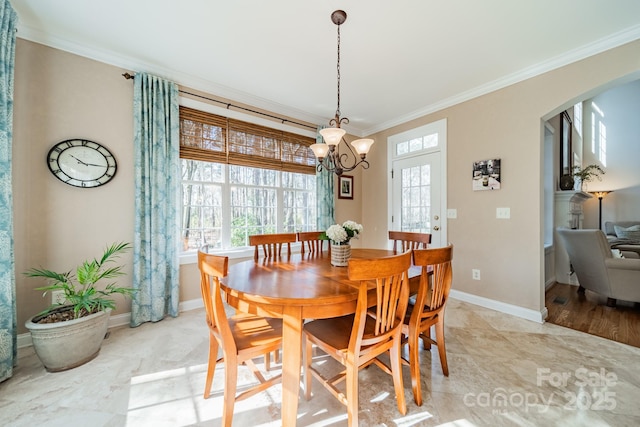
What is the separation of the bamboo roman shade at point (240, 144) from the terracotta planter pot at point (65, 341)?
1.81 metres

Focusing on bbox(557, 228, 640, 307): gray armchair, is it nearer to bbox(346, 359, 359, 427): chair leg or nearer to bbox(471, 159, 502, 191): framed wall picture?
bbox(471, 159, 502, 191): framed wall picture

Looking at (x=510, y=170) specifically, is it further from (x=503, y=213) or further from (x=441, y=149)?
(x=441, y=149)

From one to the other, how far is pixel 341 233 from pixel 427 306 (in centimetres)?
79

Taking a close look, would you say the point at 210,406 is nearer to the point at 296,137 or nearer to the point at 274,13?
the point at 274,13

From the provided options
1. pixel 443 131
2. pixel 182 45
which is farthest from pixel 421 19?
pixel 182 45

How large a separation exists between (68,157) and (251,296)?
238cm

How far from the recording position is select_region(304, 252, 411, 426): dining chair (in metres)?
1.18

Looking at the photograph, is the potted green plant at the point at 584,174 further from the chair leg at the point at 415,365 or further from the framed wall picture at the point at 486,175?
the chair leg at the point at 415,365

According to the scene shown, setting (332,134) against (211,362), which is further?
(332,134)

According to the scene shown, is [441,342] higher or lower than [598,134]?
lower

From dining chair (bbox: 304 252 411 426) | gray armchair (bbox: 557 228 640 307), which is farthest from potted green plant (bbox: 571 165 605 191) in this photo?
dining chair (bbox: 304 252 411 426)

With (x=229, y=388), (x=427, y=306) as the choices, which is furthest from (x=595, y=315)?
(x=229, y=388)

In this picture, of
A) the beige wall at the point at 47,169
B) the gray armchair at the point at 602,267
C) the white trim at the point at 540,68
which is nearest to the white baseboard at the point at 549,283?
the gray armchair at the point at 602,267

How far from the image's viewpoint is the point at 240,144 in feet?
10.5
